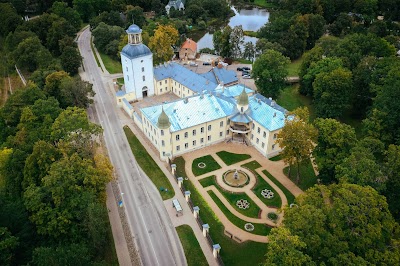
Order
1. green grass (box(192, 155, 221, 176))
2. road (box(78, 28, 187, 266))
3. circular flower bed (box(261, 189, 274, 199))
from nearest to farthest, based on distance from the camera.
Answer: road (box(78, 28, 187, 266)) → circular flower bed (box(261, 189, 274, 199)) → green grass (box(192, 155, 221, 176))

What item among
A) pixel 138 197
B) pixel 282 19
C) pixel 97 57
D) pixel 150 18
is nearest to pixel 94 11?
pixel 150 18

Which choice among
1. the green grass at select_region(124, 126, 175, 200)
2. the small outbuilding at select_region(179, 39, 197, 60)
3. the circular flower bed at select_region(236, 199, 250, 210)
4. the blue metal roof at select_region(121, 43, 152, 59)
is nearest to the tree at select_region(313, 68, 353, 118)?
the circular flower bed at select_region(236, 199, 250, 210)

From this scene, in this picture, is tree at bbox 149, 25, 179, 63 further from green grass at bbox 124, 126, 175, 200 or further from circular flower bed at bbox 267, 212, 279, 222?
circular flower bed at bbox 267, 212, 279, 222

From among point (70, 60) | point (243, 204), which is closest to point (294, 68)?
point (243, 204)

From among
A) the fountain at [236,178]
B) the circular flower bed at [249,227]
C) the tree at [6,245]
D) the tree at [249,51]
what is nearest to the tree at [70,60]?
the tree at [249,51]

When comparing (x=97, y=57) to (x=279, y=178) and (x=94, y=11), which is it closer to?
(x=94, y=11)

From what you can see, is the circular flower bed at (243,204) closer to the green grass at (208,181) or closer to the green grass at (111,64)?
the green grass at (208,181)
